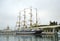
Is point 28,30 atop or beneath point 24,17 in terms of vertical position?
beneath

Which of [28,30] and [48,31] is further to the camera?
[48,31]

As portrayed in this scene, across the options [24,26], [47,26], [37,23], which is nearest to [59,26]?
[47,26]

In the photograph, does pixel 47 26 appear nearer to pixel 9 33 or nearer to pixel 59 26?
pixel 59 26

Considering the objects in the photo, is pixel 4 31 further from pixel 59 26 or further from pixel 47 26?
pixel 59 26

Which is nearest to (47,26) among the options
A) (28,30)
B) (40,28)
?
(40,28)

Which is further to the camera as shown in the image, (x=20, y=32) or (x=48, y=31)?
(x=48, y=31)

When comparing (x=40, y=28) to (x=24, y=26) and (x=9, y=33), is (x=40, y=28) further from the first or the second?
(x=9, y=33)

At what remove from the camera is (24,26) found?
19.4 m

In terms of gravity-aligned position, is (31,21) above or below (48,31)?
above

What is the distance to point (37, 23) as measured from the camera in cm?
1934

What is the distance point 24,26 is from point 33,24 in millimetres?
1136

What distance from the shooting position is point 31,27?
749 inches

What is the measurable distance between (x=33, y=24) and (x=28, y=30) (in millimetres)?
922

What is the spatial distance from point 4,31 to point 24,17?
2831 mm
